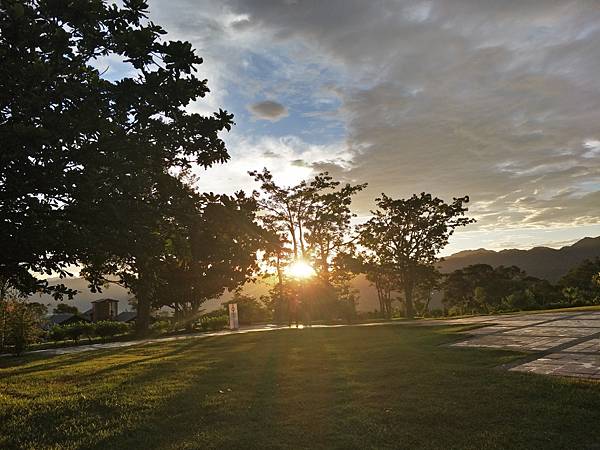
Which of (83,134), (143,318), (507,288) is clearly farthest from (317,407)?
(507,288)

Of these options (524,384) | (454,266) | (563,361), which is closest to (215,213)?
(524,384)

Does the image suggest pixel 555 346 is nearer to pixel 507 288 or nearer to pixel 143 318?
pixel 143 318

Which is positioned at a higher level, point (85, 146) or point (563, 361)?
point (85, 146)

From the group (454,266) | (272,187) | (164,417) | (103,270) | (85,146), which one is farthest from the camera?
(454,266)

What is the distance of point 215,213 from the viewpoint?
871cm

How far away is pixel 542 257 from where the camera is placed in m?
140

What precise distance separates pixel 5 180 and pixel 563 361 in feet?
35.1

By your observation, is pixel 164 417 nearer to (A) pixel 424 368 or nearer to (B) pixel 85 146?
(B) pixel 85 146

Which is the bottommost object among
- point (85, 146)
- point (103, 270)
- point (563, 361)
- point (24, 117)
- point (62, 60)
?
point (563, 361)

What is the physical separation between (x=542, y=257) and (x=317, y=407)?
15453 centimetres

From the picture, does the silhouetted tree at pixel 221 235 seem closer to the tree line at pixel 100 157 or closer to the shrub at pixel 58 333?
the tree line at pixel 100 157

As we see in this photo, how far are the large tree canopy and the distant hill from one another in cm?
13281

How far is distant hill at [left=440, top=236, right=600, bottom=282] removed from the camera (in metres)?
133

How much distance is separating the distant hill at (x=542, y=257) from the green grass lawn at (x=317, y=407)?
130102 millimetres
